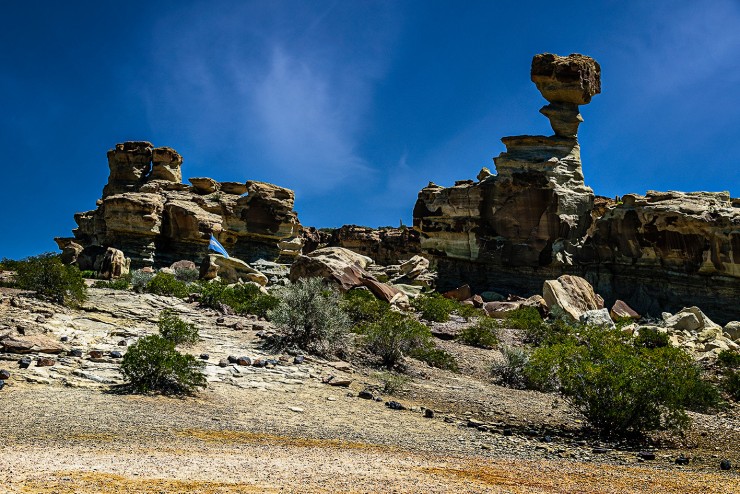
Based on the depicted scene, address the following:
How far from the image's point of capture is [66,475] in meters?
4.68

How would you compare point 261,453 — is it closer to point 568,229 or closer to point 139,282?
point 139,282

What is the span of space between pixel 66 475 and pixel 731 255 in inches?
1200

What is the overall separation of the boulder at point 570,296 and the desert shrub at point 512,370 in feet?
43.3

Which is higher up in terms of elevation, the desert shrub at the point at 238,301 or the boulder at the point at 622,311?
the boulder at the point at 622,311

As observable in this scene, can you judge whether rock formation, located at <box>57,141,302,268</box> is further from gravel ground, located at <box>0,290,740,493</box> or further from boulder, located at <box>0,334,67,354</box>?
gravel ground, located at <box>0,290,740,493</box>

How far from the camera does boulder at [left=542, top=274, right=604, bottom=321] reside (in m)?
26.6

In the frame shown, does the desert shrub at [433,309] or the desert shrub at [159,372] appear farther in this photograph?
the desert shrub at [433,309]

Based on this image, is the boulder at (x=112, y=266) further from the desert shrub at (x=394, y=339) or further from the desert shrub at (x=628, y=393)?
the desert shrub at (x=628, y=393)

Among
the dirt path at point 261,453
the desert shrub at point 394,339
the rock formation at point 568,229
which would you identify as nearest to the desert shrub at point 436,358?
the desert shrub at point 394,339

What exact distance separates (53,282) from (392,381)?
996 cm

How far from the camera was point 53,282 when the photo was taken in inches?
624

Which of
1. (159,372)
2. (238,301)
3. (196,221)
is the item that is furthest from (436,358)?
(196,221)

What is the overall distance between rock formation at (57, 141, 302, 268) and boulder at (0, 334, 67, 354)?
25065mm

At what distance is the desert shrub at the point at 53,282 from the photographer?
51.4 ft
